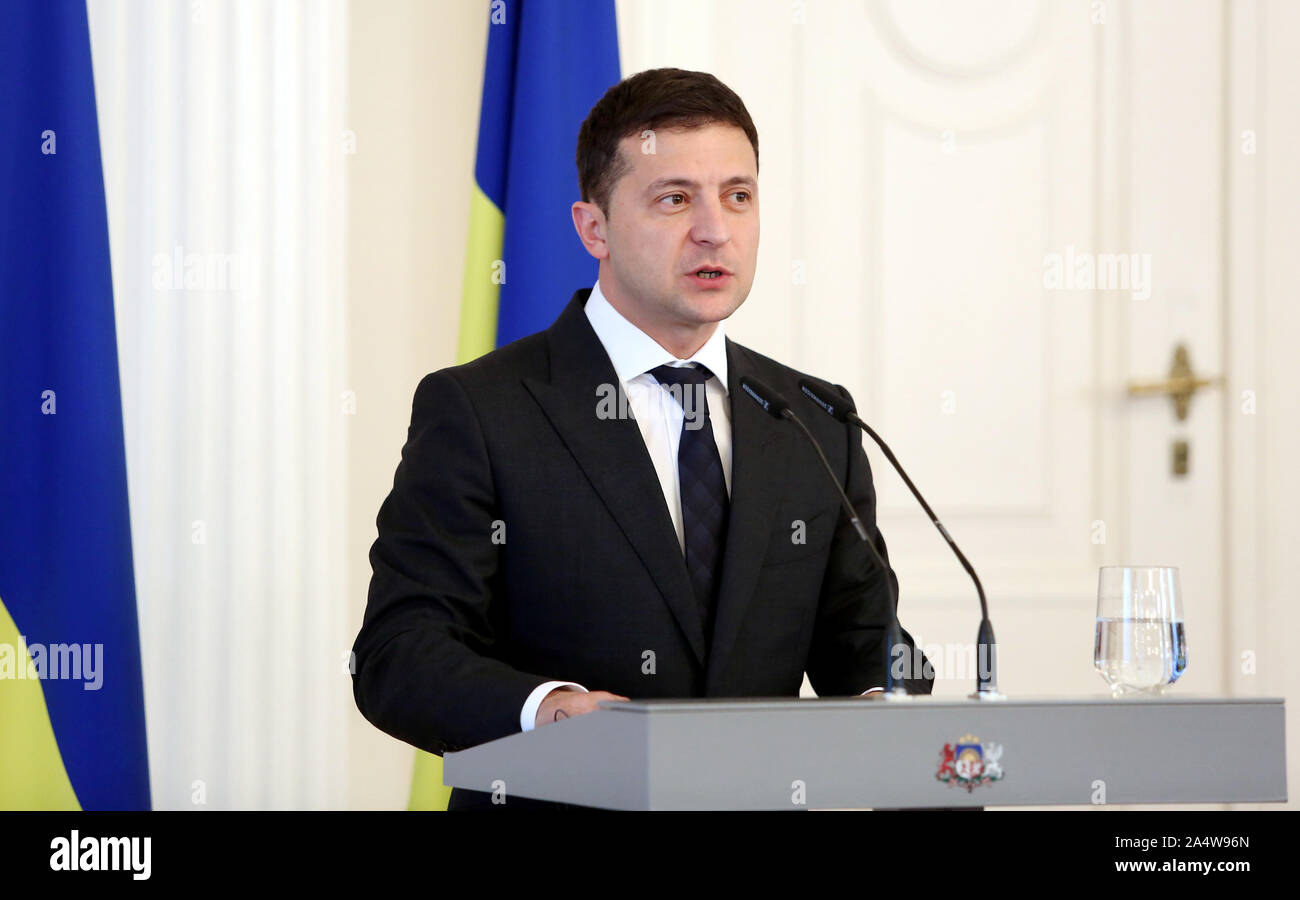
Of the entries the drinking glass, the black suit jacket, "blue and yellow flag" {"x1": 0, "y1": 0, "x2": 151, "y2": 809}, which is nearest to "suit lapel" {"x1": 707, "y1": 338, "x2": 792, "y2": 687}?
the black suit jacket

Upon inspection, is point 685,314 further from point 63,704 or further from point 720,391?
point 63,704

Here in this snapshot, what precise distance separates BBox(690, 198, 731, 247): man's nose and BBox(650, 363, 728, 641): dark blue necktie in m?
0.20

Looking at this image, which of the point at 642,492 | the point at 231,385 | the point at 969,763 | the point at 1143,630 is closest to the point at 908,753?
the point at 969,763

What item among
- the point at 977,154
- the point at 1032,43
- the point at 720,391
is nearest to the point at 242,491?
the point at 720,391

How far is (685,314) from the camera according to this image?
80.3 inches

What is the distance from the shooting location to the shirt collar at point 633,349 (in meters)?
2.10

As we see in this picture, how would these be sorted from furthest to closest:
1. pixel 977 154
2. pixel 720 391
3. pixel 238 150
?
pixel 977 154 → pixel 238 150 → pixel 720 391

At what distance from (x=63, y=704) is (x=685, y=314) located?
1390 millimetres

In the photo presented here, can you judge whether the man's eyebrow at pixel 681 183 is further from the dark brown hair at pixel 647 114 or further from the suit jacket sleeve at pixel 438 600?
the suit jacket sleeve at pixel 438 600

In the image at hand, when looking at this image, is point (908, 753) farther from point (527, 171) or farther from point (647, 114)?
point (527, 171)

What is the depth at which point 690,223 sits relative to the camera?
6.68 ft

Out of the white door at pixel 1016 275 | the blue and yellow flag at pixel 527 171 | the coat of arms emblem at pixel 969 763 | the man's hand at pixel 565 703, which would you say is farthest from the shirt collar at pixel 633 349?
the white door at pixel 1016 275

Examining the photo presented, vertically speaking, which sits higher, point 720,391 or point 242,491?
point 720,391

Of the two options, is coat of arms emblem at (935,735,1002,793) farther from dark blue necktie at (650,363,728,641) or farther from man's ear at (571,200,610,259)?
man's ear at (571,200,610,259)
